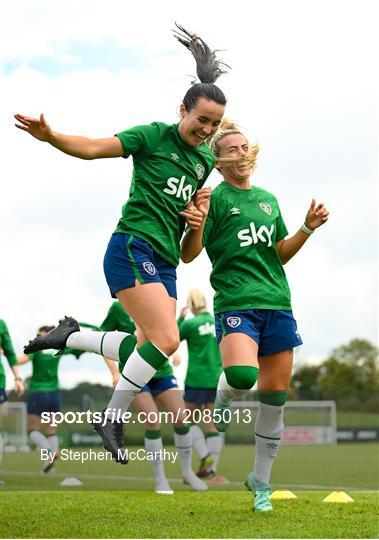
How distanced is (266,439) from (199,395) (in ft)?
19.5

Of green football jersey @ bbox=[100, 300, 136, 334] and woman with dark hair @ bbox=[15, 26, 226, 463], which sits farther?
green football jersey @ bbox=[100, 300, 136, 334]

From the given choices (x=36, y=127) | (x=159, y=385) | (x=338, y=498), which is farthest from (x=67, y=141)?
(x=159, y=385)

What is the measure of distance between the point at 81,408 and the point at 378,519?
20119 mm

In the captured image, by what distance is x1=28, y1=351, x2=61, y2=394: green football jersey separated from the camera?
1515 centimetres

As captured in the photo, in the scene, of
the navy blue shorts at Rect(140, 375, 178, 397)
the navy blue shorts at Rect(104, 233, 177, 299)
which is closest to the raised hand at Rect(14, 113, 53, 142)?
the navy blue shorts at Rect(104, 233, 177, 299)

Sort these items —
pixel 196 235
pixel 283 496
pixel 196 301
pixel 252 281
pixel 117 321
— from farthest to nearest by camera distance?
pixel 196 301, pixel 117 321, pixel 283 496, pixel 252 281, pixel 196 235

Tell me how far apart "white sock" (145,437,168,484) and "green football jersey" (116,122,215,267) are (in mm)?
4557

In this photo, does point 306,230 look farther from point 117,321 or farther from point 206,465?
point 206,465

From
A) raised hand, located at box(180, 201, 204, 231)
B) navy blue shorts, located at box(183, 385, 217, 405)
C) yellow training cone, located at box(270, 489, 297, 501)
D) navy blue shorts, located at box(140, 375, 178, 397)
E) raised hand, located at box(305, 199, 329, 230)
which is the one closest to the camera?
raised hand, located at box(180, 201, 204, 231)

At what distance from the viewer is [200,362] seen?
541 inches

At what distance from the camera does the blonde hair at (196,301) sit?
13500mm

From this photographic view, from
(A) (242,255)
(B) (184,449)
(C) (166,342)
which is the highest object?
(A) (242,255)

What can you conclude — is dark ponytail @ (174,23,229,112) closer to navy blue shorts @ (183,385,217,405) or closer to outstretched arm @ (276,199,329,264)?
outstretched arm @ (276,199,329,264)

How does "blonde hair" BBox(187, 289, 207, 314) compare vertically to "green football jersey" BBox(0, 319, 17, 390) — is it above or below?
above
